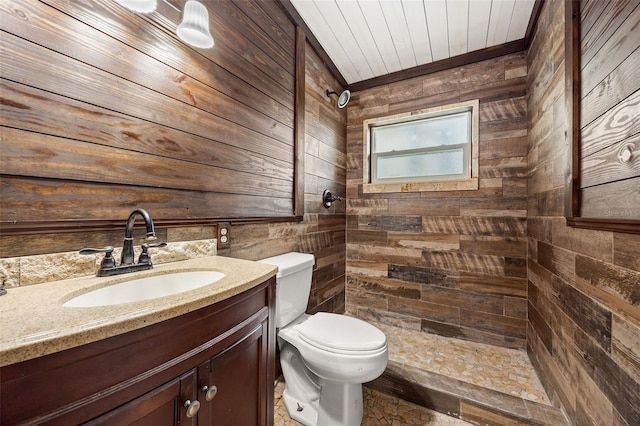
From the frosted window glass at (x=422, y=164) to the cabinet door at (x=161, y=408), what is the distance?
2.23 meters

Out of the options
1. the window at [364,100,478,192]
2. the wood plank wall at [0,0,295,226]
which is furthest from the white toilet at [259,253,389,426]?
the window at [364,100,478,192]

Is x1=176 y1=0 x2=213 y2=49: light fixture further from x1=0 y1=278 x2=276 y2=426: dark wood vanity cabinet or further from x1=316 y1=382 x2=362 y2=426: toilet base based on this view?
x1=316 y1=382 x2=362 y2=426: toilet base

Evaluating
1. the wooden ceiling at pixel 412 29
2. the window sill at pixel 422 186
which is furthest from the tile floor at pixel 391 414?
the wooden ceiling at pixel 412 29

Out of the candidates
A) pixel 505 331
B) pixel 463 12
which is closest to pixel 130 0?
pixel 463 12

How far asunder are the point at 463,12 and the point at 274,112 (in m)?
1.46

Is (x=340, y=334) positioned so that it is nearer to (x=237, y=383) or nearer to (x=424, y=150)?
(x=237, y=383)

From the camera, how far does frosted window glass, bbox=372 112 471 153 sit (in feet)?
7.21

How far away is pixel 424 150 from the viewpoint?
231 centimetres

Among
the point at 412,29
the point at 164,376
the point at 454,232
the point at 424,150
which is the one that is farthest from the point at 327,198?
the point at 164,376

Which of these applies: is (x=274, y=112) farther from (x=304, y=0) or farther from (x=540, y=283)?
(x=540, y=283)

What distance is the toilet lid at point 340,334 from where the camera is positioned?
1.21 metres

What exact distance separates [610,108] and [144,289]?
1864mm

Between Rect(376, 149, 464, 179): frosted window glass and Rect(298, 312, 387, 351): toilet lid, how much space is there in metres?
1.51

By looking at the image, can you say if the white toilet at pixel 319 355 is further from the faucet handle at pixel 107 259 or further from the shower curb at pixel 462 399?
the faucet handle at pixel 107 259
